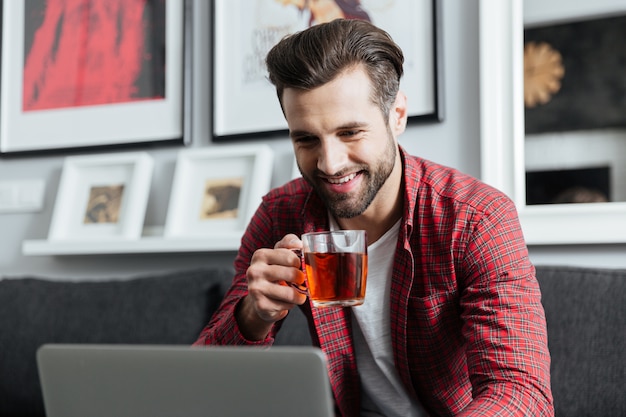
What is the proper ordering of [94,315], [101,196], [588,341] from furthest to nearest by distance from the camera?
[101,196]
[94,315]
[588,341]

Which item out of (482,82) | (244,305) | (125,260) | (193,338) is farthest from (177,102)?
(244,305)

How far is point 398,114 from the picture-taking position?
1.49 m

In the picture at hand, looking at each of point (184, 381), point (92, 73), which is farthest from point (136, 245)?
point (184, 381)

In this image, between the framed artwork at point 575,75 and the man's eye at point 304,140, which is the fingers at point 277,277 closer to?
the man's eye at point 304,140

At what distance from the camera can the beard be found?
1.37m

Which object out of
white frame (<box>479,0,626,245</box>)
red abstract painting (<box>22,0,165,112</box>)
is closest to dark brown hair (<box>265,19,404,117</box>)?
A: white frame (<box>479,0,626,245</box>)

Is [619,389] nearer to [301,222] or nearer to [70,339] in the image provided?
[301,222]

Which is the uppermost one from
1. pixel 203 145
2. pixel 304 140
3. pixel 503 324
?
pixel 203 145

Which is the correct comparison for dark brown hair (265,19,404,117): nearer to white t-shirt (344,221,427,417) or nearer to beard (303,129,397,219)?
beard (303,129,397,219)

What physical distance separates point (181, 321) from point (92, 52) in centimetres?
114

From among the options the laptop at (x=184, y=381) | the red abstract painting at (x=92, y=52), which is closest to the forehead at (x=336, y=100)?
the laptop at (x=184, y=381)

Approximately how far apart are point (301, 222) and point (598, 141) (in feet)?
2.96

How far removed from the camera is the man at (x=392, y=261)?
1218 mm

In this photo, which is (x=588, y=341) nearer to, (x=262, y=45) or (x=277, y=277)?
(x=277, y=277)
